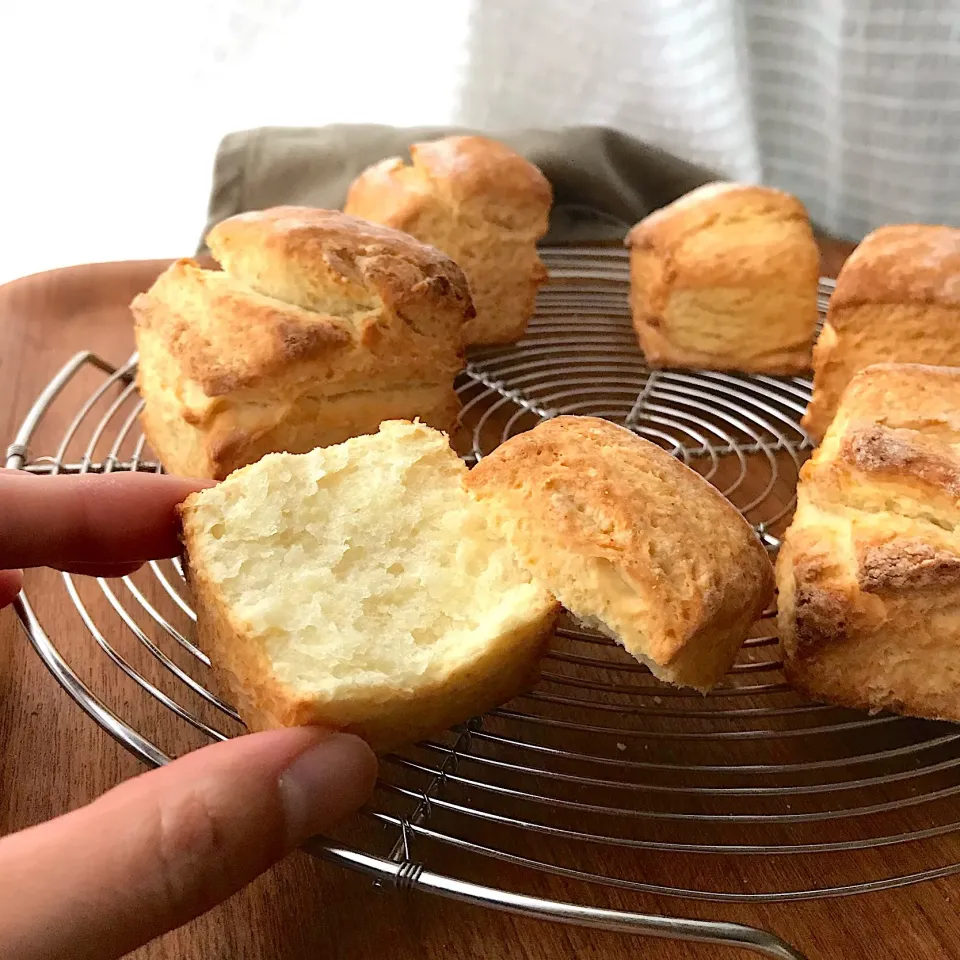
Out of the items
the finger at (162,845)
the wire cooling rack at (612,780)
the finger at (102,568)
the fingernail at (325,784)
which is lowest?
the wire cooling rack at (612,780)

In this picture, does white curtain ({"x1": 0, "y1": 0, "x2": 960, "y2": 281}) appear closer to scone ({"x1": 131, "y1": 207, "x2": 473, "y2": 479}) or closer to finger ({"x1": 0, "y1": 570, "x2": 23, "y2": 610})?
scone ({"x1": 131, "y1": 207, "x2": 473, "y2": 479})

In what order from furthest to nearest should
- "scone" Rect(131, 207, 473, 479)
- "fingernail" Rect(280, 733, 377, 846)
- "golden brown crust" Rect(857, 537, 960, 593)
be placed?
"scone" Rect(131, 207, 473, 479) < "golden brown crust" Rect(857, 537, 960, 593) < "fingernail" Rect(280, 733, 377, 846)

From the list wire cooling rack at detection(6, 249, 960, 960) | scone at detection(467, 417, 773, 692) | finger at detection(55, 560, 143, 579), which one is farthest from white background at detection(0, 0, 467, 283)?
scone at detection(467, 417, 773, 692)

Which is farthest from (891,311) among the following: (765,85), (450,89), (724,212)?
(450,89)

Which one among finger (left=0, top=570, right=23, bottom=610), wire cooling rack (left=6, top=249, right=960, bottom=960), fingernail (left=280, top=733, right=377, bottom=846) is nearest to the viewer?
fingernail (left=280, top=733, right=377, bottom=846)

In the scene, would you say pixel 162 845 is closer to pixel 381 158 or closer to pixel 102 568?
pixel 102 568

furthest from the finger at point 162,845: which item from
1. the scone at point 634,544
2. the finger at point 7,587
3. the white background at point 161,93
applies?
the white background at point 161,93

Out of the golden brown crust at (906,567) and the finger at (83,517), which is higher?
the finger at (83,517)

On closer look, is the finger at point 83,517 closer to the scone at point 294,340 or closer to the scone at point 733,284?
the scone at point 294,340
